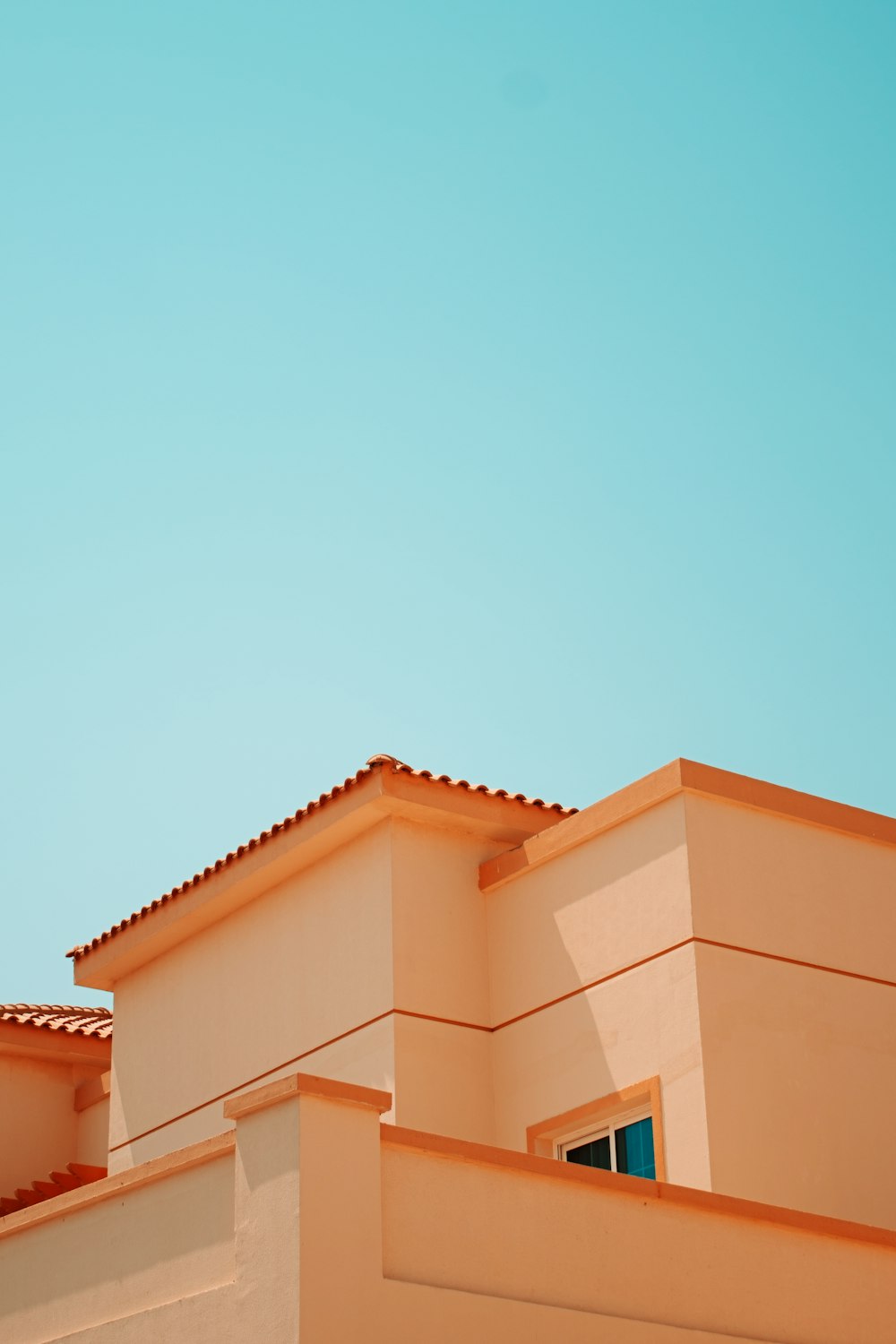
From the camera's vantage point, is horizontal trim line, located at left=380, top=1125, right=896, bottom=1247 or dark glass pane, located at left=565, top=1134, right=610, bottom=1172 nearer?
horizontal trim line, located at left=380, top=1125, right=896, bottom=1247

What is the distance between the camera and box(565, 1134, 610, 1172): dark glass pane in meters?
14.4

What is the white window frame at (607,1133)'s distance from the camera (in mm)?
14062

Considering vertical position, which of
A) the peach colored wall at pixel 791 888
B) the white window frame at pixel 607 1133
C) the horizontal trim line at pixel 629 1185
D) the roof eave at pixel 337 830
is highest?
the roof eave at pixel 337 830

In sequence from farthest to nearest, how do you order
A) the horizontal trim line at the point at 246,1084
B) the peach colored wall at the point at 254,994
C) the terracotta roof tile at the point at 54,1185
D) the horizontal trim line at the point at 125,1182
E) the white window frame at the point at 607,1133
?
the terracotta roof tile at the point at 54,1185
the peach colored wall at the point at 254,994
the horizontal trim line at the point at 246,1084
the white window frame at the point at 607,1133
the horizontal trim line at the point at 125,1182

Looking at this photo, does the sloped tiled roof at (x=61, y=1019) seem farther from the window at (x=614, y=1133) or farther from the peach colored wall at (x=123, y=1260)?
the peach colored wall at (x=123, y=1260)

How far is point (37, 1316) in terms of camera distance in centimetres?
1099

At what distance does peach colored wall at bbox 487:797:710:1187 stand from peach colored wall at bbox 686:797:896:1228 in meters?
0.20

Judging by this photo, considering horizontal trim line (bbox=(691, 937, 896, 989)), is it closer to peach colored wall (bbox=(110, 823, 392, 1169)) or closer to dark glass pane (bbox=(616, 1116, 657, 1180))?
dark glass pane (bbox=(616, 1116, 657, 1180))

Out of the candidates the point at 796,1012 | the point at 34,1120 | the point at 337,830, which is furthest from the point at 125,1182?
the point at 34,1120

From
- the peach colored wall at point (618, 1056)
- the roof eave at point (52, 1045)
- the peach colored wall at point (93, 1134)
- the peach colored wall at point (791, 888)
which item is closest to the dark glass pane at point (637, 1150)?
the peach colored wall at point (618, 1056)

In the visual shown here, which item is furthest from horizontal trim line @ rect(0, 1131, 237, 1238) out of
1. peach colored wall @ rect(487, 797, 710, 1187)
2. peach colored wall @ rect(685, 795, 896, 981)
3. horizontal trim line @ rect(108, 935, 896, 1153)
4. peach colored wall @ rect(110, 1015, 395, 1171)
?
peach colored wall @ rect(685, 795, 896, 981)

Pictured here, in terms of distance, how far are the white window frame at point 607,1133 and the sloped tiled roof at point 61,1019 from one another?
31.7ft

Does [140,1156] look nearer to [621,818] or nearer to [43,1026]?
[43,1026]

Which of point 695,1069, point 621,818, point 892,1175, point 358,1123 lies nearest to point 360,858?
point 621,818
